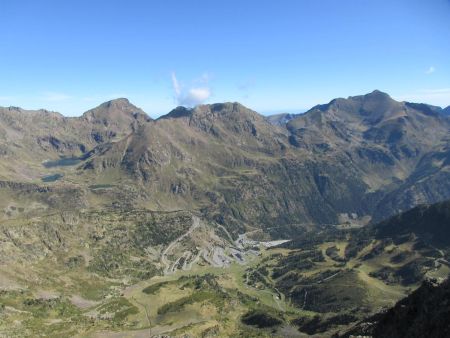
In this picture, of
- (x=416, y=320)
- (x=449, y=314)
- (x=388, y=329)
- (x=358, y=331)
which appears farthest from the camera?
(x=358, y=331)

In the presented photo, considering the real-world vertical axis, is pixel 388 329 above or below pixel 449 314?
below

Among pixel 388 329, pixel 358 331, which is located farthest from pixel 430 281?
pixel 358 331

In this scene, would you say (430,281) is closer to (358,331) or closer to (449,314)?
(449,314)

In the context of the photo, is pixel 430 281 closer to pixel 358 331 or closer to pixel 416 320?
pixel 416 320

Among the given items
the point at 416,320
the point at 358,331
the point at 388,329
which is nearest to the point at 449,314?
the point at 416,320

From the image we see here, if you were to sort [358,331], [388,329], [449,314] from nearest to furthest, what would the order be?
[449,314]
[388,329]
[358,331]

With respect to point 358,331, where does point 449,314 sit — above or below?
above

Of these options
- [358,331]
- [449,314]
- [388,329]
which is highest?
[449,314]

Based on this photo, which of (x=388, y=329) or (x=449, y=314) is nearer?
(x=449, y=314)

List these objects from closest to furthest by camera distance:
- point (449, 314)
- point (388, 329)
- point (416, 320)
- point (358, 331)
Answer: point (449, 314), point (416, 320), point (388, 329), point (358, 331)
